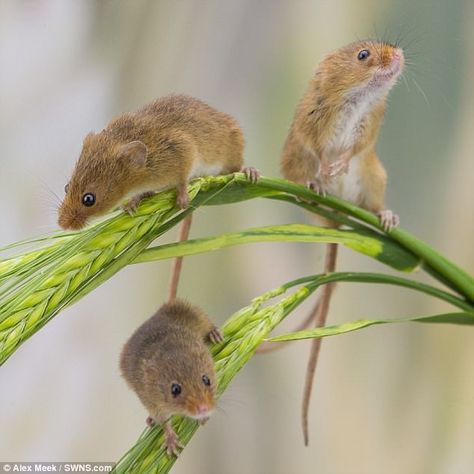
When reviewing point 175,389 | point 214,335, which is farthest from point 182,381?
point 214,335

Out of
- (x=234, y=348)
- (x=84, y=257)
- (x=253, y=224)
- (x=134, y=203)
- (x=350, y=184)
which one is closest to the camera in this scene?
(x=84, y=257)

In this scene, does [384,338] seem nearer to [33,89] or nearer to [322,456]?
[322,456]

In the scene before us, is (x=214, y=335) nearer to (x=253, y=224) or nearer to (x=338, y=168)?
(x=338, y=168)

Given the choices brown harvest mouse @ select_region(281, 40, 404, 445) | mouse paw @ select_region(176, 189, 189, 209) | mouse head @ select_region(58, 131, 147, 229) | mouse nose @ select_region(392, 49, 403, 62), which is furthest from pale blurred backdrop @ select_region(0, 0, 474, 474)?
mouse paw @ select_region(176, 189, 189, 209)

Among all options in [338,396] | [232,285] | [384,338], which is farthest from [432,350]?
[232,285]

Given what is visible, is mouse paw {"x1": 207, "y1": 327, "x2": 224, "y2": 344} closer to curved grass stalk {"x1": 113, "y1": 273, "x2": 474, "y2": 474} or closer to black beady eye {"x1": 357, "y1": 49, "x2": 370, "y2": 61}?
curved grass stalk {"x1": 113, "y1": 273, "x2": 474, "y2": 474}

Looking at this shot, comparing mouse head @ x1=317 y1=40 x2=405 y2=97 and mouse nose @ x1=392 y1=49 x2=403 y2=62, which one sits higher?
mouse nose @ x1=392 y1=49 x2=403 y2=62

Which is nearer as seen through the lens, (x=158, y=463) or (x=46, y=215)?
(x=158, y=463)
